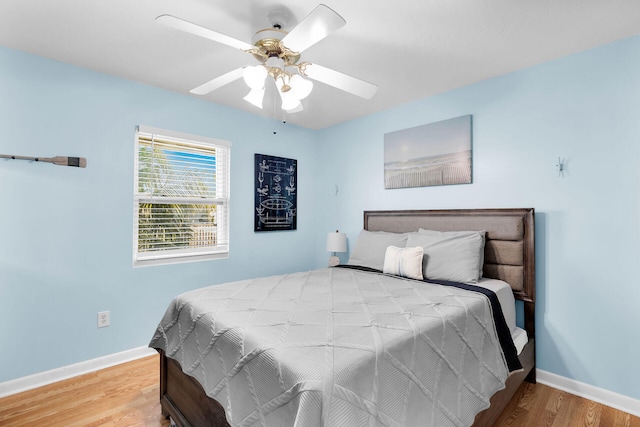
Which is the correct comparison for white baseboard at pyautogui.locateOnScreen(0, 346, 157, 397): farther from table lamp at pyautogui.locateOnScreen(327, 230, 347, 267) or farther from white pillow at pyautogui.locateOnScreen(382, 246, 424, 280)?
white pillow at pyautogui.locateOnScreen(382, 246, 424, 280)

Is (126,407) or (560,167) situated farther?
(560,167)

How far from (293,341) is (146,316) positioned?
2135mm

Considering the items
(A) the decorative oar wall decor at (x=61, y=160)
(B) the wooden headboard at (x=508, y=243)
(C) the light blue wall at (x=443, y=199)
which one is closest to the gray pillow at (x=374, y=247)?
(B) the wooden headboard at (x=508, y=243)

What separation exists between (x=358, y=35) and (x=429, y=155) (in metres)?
1.43

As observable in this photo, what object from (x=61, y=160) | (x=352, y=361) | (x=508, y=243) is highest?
(x=61, y=160)

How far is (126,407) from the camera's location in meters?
2.04

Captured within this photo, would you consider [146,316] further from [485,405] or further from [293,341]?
[485,405]

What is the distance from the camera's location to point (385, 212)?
11.0 feet

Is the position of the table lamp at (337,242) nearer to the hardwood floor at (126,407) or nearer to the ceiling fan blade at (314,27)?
the hardwood floor at (126,407)

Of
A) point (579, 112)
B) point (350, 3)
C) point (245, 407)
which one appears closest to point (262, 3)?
point (350, 3)

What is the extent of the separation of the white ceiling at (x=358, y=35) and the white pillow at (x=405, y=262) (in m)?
1.44

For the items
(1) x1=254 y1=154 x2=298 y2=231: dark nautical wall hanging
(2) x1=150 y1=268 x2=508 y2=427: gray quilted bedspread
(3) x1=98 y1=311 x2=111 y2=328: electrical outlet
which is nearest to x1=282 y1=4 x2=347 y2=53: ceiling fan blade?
(2) x1=150 y1=268 x2=508 y2=427: gray quilted bedspread

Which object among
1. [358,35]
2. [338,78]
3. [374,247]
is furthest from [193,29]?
[374,247]

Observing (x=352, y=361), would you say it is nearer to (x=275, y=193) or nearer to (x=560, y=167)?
(x=560, y=167)
